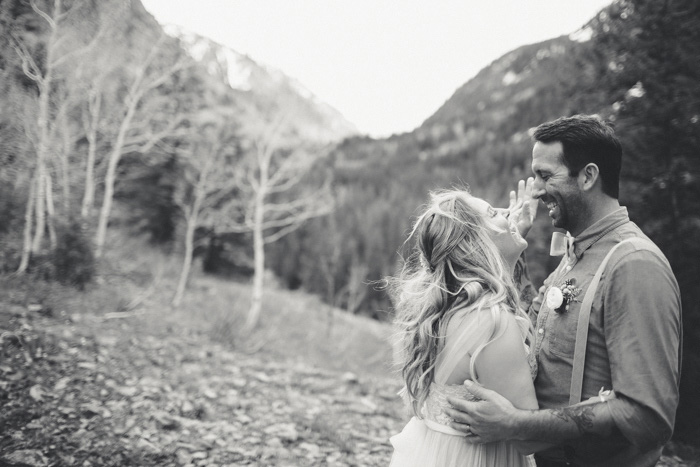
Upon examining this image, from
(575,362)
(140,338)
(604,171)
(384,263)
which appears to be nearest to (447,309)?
(575,362)

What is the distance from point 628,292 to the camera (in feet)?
5.07

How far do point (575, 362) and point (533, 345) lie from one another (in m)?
0.33

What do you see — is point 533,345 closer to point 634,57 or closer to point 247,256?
point 634,57

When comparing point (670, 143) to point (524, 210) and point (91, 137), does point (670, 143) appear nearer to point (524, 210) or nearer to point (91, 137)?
point (524, 210)

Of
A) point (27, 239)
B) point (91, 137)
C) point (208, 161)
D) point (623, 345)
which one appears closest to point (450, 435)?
point (623, 345)

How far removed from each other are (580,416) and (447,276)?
2.71 ft

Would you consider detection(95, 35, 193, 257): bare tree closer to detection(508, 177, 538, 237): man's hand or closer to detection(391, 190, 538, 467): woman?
detection(391, 190, 538, 467): woman

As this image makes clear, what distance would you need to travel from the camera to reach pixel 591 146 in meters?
1.86

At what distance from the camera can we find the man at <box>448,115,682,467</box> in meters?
1.45

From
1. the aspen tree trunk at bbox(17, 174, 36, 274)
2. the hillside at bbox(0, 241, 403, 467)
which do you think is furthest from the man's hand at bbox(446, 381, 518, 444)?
the aspen tree trunk at bbox(17, 174, 36, 274)

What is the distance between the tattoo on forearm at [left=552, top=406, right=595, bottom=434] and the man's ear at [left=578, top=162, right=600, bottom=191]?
36.9 inches

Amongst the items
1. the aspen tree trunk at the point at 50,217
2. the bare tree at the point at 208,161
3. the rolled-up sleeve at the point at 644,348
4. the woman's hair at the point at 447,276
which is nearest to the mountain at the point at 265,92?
the bare tree at the point at 208,161

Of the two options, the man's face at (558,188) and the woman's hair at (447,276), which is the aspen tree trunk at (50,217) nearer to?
the woman's hair at (447,276)

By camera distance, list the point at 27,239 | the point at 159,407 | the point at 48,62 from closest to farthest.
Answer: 1. the point at 159,407
2. the point at 48,62
3. the point at 27,239
